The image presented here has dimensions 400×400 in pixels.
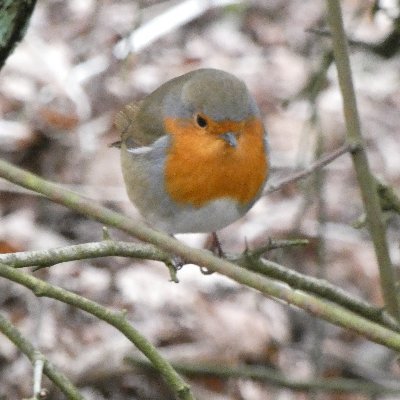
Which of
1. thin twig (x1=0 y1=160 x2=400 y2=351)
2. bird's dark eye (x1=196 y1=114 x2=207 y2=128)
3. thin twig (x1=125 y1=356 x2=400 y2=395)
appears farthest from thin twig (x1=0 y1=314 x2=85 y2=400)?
thin twig (x1=125 y1=356 x2=400 y2=395)

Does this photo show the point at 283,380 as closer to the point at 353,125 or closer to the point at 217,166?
the point at 217,166

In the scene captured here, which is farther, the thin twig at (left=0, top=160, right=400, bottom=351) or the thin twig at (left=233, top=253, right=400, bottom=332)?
the thin twig at (left=233, top=253, right=400, bottom=332)

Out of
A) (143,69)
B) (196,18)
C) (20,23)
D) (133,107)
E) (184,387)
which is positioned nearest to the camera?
(184,387)

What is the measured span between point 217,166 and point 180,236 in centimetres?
218

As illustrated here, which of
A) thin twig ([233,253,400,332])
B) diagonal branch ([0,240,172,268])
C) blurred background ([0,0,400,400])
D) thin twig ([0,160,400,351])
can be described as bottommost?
thin twig ([0,160,400,351])

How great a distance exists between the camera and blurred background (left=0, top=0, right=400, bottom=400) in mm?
3830

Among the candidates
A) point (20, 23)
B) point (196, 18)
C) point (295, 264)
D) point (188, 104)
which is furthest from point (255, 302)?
point (196, 18)

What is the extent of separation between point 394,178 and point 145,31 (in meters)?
1.87

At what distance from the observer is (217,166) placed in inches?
110

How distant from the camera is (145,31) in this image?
5.75m

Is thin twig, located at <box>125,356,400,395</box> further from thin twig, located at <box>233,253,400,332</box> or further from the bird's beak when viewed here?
the bird's beak

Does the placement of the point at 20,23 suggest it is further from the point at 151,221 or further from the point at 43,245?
the point at 43,245

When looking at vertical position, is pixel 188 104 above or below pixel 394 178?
below

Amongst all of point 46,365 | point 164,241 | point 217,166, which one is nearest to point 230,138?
point 217,166
